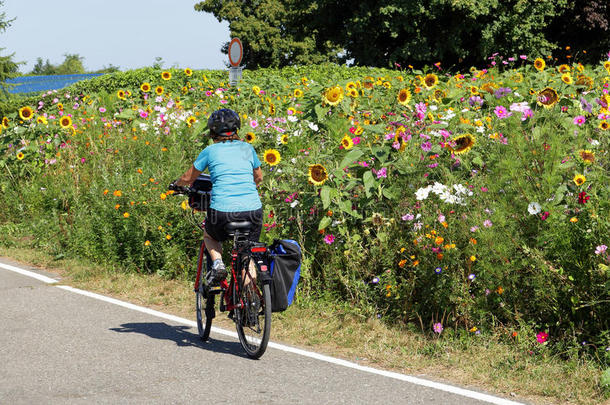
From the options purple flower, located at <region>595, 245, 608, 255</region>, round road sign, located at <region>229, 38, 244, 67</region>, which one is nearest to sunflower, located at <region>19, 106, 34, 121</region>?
round road sign, located at <region>229, 38, 244, 67</region>

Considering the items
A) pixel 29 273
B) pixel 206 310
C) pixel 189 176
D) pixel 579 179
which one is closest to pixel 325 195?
pixel 189 176

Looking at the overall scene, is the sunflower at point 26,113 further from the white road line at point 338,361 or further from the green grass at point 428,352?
the green grass at point 428,352

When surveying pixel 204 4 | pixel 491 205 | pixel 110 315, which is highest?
pixel 204 4

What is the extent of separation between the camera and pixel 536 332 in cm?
629

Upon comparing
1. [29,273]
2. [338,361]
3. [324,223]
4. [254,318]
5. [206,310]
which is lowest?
[29,273]

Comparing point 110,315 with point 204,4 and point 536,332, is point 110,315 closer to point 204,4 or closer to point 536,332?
point 536,332

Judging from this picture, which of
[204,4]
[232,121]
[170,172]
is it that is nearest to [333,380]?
[232,121]

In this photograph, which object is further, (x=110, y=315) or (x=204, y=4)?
(x=204, y=4)

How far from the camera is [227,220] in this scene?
6.30 meters

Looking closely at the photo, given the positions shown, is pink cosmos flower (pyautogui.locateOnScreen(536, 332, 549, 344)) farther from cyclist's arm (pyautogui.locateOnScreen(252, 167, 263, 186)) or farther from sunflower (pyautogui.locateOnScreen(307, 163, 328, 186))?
cyclist's arm (pyautogui.locateOnScreen(252, 167, 263, 186))

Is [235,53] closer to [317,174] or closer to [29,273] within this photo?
[29,273]

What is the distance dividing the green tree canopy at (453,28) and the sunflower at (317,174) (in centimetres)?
2276

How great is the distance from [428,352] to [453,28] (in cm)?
2814

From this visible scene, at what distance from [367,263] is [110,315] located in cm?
283
